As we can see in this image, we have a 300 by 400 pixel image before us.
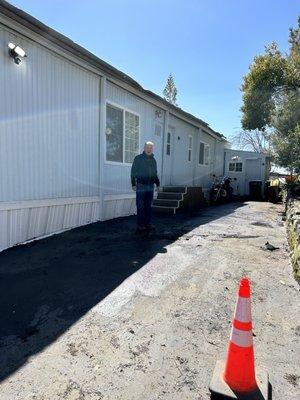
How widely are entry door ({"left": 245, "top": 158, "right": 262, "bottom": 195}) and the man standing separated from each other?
51.0 feet

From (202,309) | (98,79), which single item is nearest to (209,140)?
(98,79)

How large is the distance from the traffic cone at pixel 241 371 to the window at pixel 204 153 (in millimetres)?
15101

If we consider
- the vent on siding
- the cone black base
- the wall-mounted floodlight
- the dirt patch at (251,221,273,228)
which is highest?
the wall-mounted floodlight

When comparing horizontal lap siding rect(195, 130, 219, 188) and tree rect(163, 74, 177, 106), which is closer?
horizontal lap siding rect(195, 130, 219, 188)

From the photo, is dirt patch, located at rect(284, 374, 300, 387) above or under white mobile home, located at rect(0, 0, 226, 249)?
under

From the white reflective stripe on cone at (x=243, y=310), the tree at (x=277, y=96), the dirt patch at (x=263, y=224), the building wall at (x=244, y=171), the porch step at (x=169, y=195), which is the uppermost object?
the tree at (x=277, y=96)

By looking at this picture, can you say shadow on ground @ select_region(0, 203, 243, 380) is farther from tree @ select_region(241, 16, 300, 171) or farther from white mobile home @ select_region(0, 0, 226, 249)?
tree @ select_region(241, 16, 300, 171)

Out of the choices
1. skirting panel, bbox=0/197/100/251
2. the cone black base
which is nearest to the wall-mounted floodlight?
skirting panel, bbox=0/197/100/251

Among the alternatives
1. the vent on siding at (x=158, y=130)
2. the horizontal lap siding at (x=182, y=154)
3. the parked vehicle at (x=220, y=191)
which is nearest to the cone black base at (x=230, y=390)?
the vent on siding at (x=158, y=130)

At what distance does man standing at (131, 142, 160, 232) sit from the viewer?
703cm

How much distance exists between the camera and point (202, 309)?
3545 millimetres

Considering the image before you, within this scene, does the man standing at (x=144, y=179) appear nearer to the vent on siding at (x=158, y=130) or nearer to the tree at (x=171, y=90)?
the vent on siding at (x=158, y=130)

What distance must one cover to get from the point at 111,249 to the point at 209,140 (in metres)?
13.9

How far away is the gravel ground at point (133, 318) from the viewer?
93.8 inches
